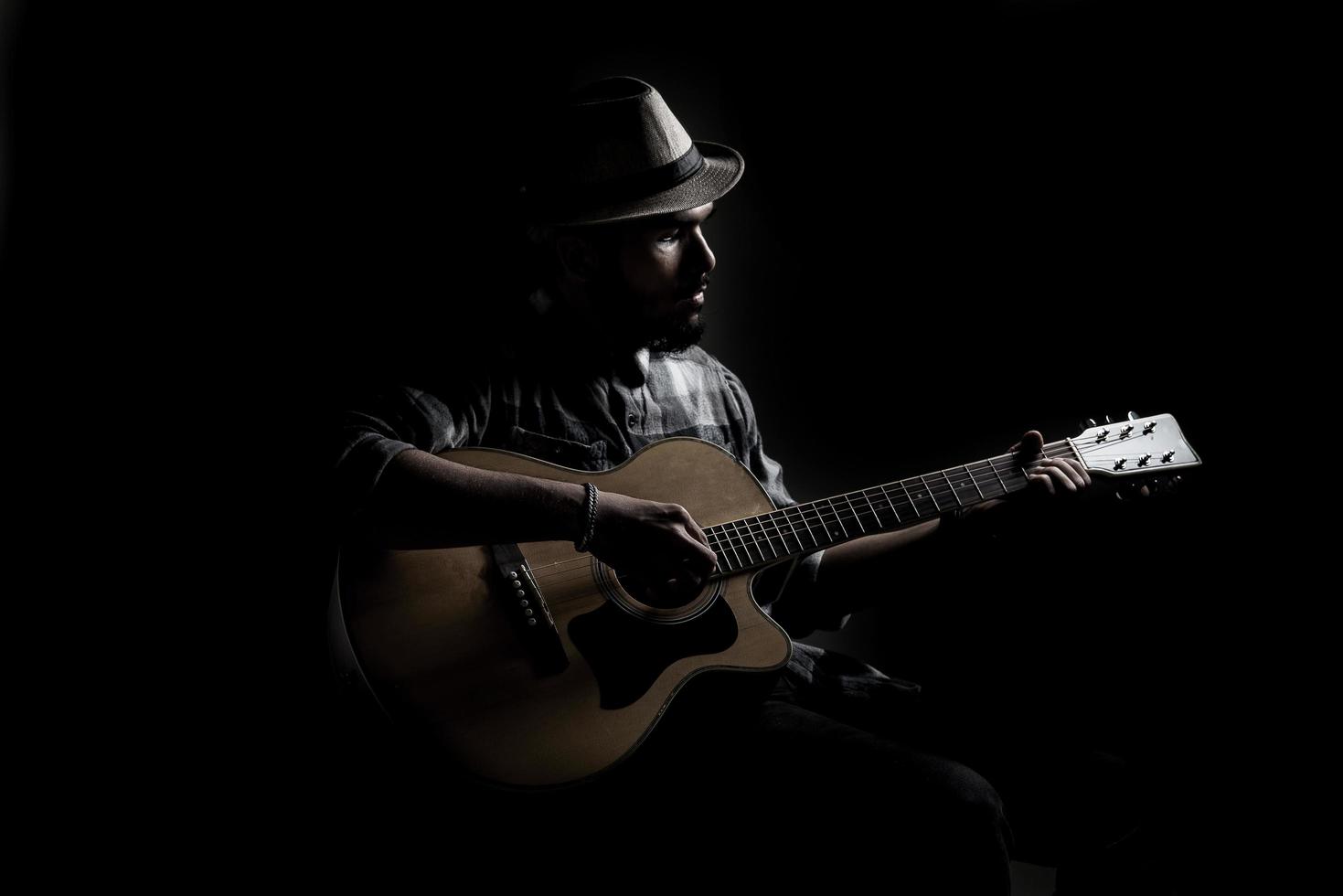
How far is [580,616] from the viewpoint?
1.23 m

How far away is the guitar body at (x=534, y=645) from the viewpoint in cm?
110

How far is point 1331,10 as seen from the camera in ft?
5.71

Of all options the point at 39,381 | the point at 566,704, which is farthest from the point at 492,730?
the point at 39,381

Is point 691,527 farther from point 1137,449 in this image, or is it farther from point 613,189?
point 1137,449

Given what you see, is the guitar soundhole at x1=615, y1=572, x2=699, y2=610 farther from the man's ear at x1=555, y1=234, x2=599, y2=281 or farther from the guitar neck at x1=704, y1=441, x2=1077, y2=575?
the man's ear at x1=555, y1=234, x2=599, y2=281

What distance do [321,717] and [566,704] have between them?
1.46 feet

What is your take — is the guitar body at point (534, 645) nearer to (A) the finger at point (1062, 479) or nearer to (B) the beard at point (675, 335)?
(B) the beard at point (675, 335)

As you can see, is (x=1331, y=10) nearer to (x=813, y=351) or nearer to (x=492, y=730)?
(x=813, y=351)

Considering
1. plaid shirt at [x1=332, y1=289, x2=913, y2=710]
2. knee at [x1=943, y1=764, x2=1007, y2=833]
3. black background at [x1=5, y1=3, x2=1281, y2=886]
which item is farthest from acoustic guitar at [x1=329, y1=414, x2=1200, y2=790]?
knee at [x1=943, y1=764, x2=1007, y2=833]

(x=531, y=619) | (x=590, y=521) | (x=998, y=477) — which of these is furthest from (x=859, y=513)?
(x=531, y=619)

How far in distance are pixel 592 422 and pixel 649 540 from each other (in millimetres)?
363

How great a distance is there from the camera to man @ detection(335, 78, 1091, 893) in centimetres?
117

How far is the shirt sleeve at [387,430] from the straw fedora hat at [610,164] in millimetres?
371

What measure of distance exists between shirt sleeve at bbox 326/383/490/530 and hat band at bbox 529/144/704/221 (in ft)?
1.19
